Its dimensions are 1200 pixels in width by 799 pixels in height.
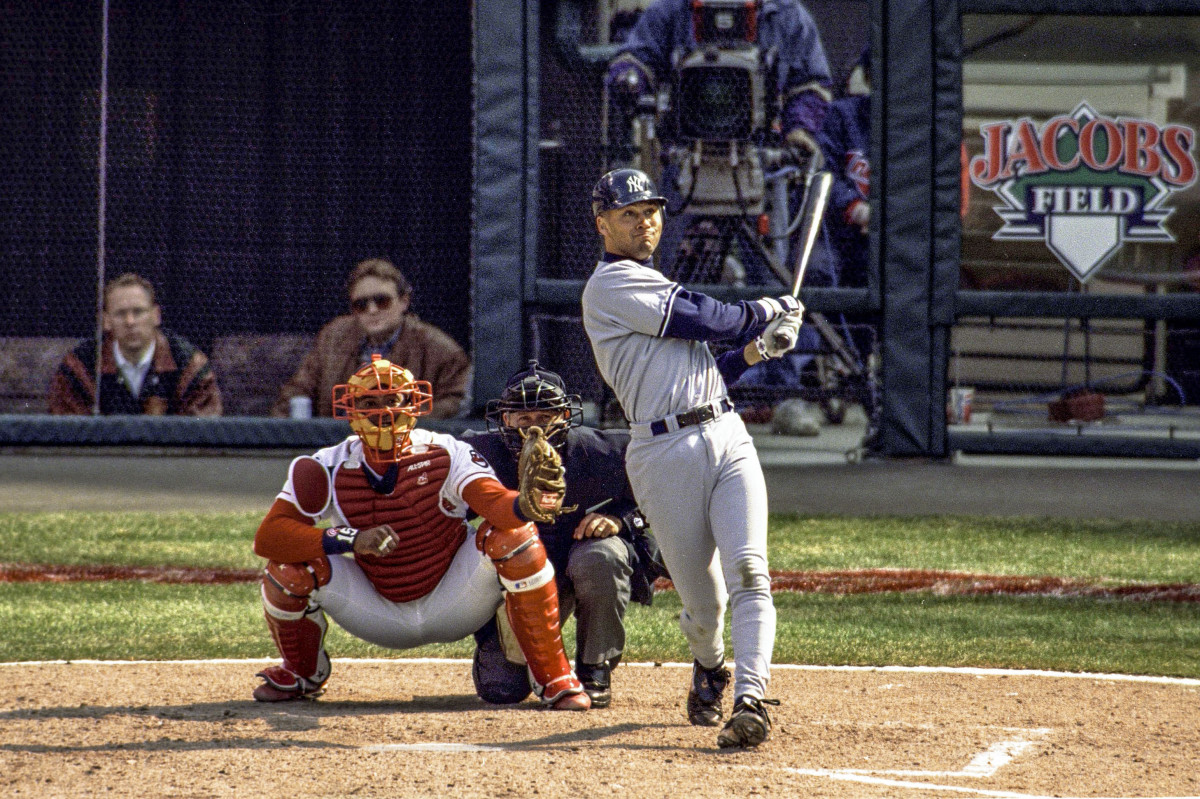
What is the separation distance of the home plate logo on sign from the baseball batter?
7.51 metres

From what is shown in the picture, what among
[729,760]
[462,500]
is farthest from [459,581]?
[729,760]

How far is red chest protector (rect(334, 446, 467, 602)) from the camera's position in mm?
5168

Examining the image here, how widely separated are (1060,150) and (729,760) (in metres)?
8.54

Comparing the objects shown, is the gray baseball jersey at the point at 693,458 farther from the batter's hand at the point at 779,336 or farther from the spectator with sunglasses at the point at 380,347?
the spectator with sunglasses at the point at 380,347

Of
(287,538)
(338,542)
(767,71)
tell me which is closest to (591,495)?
(338,542)


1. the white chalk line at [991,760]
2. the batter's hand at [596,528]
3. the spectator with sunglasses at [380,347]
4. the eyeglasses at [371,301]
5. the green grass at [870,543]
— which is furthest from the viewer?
the eyeglasses at [371,301]

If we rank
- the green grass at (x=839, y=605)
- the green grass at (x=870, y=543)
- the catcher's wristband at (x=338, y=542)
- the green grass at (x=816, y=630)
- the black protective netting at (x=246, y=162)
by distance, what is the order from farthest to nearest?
1. the black protective netting at (x=246, y=162)
2. the green grass at (x=870, y=543)
3. the green grass at (x=839, y=605)
4. the green grass at (x=816, y=630)
5. the catcher's wristband at (x=338, y=542)

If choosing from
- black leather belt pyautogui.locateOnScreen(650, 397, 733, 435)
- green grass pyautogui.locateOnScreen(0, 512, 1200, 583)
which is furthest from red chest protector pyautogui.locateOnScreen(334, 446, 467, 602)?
green grass pyautogui.locateOnScreen(0, 512, 1200, 583)

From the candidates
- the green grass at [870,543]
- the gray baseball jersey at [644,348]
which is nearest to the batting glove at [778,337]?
the gray baseball jersey at [644,348]

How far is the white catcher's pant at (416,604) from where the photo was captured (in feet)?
17.1

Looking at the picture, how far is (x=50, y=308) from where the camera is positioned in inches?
507

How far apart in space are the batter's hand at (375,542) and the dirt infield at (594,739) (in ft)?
1.79

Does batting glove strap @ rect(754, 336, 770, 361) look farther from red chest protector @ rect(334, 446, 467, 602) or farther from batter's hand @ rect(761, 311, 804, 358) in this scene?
red chest protector @ rect(334, 446, 467, 602)

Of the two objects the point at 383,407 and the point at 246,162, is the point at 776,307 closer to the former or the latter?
the point at 383,407
